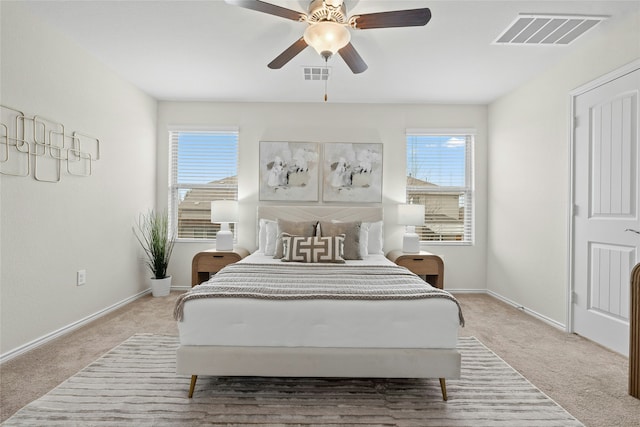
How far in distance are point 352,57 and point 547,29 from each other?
1603 mm

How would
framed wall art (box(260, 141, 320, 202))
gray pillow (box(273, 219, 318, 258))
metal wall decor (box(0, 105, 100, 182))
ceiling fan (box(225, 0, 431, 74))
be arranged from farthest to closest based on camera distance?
framed wall art (box(260, 141, 320, 202)) → gray pillow (box(273, 219, 318, 258)) → metal wall decor (box(0, 105, 100, 182)) → ceiling fan (box(225, 0, 431, 74))

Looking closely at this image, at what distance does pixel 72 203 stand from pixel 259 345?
7.87 ft

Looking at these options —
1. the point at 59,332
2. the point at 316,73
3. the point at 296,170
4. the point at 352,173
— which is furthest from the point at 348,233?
the point at 59,332

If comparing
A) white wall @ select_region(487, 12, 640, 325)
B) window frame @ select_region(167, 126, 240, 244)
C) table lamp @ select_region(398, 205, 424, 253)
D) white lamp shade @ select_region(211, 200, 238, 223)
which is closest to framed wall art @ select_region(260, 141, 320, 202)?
window frame @ select_region(167, 126, 240, 244)

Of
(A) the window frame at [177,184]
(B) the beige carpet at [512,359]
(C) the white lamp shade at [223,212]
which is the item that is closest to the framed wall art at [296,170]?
(A) the window frame at [177,184]

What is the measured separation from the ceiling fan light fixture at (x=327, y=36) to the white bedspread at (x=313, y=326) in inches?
66.1

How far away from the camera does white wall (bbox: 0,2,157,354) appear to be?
2600mm

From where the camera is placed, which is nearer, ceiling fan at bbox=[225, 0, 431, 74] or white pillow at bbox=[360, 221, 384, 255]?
ceiling fan at bbox=[225, 0, 431, 74]

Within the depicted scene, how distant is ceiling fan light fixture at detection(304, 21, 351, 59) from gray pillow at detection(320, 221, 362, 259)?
1.99 m

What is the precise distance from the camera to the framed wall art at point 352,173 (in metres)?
4.76

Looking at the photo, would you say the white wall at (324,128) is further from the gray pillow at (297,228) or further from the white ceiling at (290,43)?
the gray pillow at (297,228)

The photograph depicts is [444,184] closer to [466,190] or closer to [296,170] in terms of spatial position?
[466,190]

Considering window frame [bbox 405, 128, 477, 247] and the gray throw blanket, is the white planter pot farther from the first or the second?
window frame [bbox 405, 128, 477, 247]

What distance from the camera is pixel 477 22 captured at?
274 centimetres
